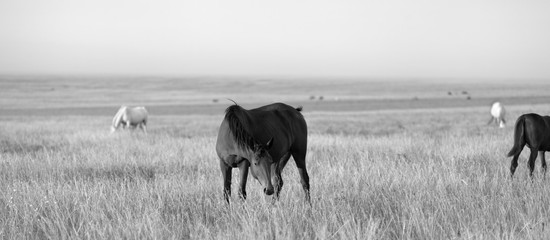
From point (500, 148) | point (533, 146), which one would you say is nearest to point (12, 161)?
point (533, 146)

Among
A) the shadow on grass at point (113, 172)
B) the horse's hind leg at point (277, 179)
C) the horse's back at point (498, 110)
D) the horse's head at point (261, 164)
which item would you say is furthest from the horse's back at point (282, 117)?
the horse's back at point (498, 110)

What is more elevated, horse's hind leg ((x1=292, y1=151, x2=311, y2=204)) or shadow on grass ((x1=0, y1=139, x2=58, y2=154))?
horse's hind leg ((x1=292, y1=151, x2=311, y2=204))

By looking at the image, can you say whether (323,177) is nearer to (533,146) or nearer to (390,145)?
(533,146)

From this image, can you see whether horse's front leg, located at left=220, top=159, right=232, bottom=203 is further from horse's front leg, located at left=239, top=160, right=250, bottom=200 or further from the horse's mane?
the horse's mane

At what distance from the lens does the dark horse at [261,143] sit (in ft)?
15.1

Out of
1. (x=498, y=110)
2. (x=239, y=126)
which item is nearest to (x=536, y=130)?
(x=239, y=126)

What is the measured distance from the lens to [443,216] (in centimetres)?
457

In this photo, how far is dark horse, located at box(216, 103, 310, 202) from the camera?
4617 mm

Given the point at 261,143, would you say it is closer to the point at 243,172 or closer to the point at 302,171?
the point at 243,172

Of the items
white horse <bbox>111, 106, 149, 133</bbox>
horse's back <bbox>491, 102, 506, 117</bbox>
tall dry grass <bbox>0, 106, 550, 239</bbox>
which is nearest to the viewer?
tall dry grass <bbox>0, 106, 550, 239</bbox>

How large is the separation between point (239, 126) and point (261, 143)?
266 mm

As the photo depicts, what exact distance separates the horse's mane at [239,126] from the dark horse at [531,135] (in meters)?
4.42

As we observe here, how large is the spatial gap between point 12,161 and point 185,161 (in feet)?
9.37

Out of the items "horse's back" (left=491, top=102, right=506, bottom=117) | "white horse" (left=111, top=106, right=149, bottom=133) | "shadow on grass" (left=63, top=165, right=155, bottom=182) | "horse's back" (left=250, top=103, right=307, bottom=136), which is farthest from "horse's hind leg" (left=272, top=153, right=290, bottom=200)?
"horse's back" (left=491, top=102, right=506, bottom=117)
